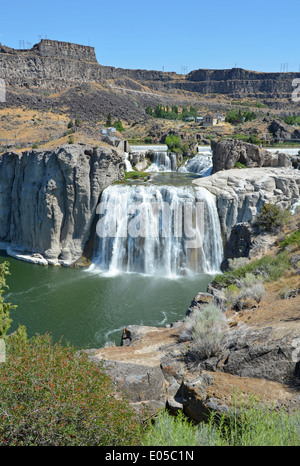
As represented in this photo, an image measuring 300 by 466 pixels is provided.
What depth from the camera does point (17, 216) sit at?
3098 cm

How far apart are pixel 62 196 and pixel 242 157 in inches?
673

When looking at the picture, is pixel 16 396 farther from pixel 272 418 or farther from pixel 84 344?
pixel 84 344

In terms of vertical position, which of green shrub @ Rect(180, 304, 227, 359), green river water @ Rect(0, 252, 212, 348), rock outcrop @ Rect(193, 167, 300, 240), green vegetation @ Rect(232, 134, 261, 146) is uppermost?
green vegetation @ Rect(232, 134, 261, 146)

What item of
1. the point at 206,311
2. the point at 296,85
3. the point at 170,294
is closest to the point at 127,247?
the point at 170,294

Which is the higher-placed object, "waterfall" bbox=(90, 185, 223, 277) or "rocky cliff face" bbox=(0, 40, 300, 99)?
"rocky cliff face" bbox=(0, 40, 300, 99)

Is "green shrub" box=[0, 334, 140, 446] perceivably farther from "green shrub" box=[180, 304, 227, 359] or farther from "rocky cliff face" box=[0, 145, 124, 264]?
"rocky cliff face" box=[0, 145, 124, 264]

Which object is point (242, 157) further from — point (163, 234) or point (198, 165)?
point (163, 234)

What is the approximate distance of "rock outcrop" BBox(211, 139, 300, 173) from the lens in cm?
3319

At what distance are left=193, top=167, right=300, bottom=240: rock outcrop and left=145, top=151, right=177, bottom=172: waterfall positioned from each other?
12.4 m

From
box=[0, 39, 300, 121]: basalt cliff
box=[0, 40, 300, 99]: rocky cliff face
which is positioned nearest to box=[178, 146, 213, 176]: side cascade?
box=[0, 39, 300, 121]: basalt cliff

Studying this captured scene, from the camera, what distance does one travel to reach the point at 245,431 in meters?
4.36

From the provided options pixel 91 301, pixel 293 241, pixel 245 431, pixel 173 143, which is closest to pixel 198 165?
pixel 173 143

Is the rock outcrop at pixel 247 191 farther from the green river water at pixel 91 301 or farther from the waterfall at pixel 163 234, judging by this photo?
the green river water at pixel 91 301

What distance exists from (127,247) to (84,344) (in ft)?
36.6
